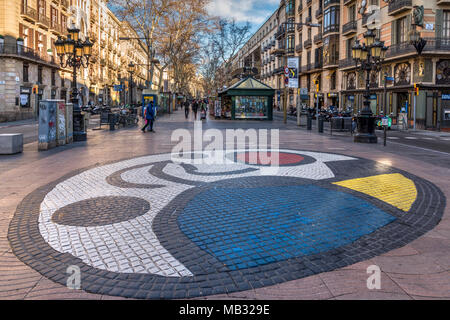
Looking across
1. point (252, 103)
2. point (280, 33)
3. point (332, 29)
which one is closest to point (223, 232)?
point (252, 103)

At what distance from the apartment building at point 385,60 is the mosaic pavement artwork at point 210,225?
36.8 ft

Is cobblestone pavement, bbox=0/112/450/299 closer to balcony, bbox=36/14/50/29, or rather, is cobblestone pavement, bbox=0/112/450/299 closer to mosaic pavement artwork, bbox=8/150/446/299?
mosaic pavement artwork, bbox=8/150/446/299

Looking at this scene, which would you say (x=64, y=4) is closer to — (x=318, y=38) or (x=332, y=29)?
(x=318, y=38)

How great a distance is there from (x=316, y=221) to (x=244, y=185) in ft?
7.98

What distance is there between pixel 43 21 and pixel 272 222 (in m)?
41.1

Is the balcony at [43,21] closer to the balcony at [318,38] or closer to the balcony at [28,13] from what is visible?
the balcony at [28,13]

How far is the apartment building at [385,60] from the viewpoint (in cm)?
2712

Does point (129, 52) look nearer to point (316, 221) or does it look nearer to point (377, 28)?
point (377, 28)

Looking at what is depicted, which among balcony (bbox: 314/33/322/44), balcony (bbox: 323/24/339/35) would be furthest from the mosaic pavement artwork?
balcony (bbox: 314/33/322/44)

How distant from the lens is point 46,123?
1241 cm

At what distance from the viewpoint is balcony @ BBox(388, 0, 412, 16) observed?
27875 millimetres

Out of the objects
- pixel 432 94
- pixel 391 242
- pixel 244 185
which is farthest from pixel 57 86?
pixel 391 242

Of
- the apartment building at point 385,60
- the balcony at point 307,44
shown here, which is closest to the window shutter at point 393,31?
the apartment building at point 385,60

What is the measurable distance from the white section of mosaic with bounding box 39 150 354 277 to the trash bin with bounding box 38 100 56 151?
404 centimetres
